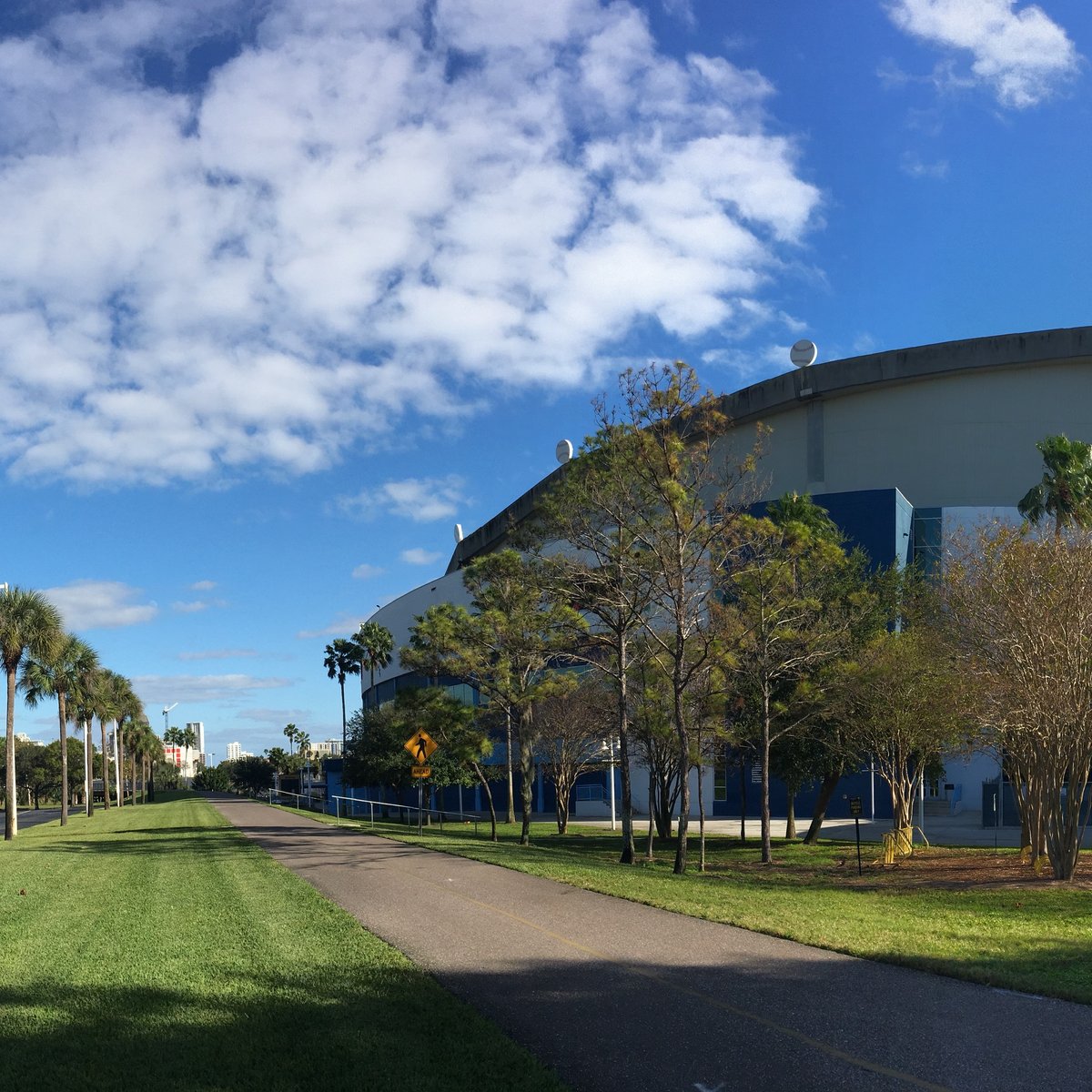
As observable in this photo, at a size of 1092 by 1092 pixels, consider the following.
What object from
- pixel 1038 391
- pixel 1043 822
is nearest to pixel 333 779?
pixel 1038 391

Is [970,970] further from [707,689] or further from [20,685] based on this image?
[20,685]

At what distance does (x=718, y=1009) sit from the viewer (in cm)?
889

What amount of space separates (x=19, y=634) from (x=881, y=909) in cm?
3527

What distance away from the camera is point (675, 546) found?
2444 centimetres

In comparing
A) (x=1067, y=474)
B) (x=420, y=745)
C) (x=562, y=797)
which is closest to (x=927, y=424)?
(x=1067, y=474)

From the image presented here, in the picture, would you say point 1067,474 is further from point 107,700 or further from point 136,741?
point 136,741

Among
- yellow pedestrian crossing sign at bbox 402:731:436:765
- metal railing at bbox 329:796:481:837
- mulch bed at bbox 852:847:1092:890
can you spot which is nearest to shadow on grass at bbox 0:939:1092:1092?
mulch bed at bbox 852:847:1092:890

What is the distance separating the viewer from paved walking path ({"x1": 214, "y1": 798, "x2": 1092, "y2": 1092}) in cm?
719

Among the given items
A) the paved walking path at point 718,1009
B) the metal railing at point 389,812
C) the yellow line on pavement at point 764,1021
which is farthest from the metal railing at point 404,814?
the yellow line on pavement at point 764,1021

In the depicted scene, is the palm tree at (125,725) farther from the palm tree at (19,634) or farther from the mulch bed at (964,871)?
the mulch bed at (964,871)

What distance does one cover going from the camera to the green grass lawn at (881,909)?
36.2ft

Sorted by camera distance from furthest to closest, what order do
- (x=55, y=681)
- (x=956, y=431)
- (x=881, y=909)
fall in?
(x=956, y=431), (x=55, y=681), (x=881, y=909)

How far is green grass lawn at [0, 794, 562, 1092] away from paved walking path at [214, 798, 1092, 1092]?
0.57 m

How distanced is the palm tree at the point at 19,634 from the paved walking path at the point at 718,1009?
31.5 m
